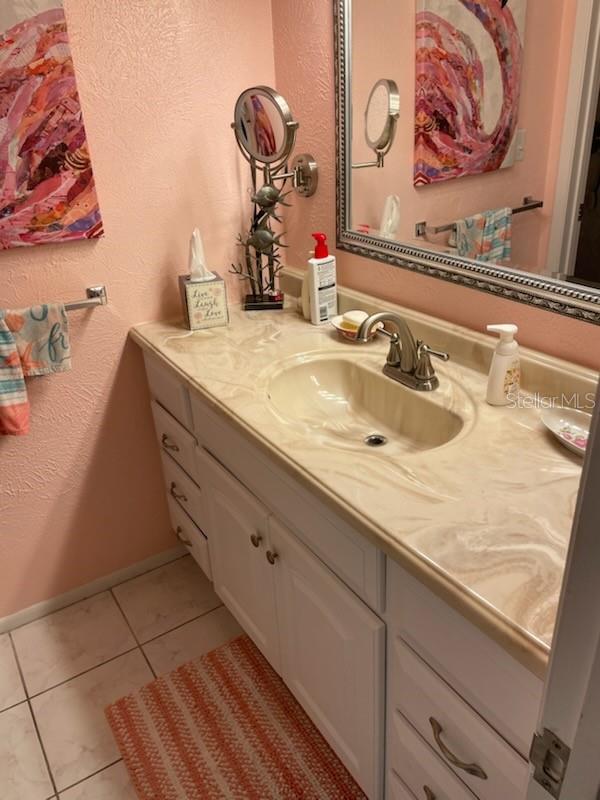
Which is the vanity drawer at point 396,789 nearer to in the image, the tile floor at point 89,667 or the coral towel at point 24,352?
the tile floor at point 89,667

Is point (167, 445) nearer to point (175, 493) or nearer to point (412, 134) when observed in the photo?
point (175, 493)

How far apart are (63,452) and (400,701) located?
1.13m

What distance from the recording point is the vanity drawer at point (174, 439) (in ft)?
5.03

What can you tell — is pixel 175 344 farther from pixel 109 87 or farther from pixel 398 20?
pixel 398 20

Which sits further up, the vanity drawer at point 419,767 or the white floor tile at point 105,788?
the vanity drawer at point 419,767

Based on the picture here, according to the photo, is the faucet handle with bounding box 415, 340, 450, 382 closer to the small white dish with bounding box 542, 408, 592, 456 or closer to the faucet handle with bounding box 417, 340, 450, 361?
the faucet handle with bounding box 417, 340, 450, 361

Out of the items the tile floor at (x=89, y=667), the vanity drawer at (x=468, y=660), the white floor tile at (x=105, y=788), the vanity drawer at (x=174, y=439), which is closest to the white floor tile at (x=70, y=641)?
the tile floor at (x=89, y=667)

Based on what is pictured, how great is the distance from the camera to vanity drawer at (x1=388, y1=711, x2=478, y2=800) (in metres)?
0.88

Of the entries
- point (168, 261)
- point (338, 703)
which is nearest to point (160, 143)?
point (168, 261)

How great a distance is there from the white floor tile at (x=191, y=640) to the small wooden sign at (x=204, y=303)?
32.7 inches

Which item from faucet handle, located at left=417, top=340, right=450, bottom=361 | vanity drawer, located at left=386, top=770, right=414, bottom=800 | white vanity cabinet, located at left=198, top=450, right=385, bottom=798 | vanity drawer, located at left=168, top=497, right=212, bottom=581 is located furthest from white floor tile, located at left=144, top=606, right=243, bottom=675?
faucet handle, located at left=417, top=340, right=450, bottom=361

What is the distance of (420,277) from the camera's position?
1417mm

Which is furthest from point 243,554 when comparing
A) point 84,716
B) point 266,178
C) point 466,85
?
point 466,85

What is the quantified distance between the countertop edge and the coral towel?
71cm
